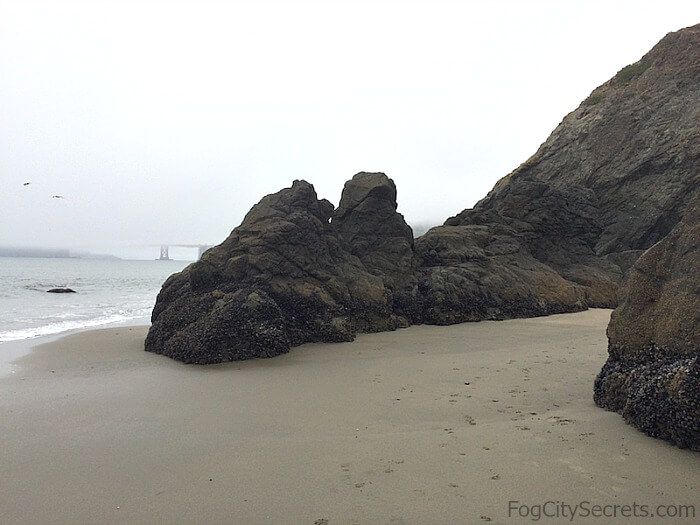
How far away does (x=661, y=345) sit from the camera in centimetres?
475

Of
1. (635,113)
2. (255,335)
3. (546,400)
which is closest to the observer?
(546,400)

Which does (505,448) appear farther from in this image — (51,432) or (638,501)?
(51,432)

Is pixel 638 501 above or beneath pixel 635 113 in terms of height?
beneath

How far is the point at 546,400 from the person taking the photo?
5.38 metres

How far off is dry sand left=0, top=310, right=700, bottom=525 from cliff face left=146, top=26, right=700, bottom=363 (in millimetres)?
2201

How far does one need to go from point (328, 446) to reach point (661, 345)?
11.9ft

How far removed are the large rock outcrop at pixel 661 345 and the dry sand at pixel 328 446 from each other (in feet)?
0.78

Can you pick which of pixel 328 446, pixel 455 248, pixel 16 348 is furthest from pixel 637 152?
pixel 16 348

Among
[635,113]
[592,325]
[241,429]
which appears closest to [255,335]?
[241,429]

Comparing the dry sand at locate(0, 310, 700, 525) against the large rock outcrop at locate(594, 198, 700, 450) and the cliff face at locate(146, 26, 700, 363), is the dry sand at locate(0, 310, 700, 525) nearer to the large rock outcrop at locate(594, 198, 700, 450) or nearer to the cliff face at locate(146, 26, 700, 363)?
the large rock outcrop at locate(594, 198, 700, 450)

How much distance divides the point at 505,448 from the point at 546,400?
5.62ft

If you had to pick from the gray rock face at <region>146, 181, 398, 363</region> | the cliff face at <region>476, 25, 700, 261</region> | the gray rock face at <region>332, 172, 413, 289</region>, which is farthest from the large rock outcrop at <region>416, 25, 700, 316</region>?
the gray rock face at <region>146, 181, 398, 363</region>

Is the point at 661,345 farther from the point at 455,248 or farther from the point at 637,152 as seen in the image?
the point at 637,152

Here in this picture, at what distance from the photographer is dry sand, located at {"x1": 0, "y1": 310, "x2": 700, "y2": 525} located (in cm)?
324
